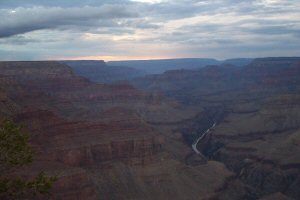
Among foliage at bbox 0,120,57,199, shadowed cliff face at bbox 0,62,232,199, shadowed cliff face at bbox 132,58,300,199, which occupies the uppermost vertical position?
foliage at bbox 0,120,57,199

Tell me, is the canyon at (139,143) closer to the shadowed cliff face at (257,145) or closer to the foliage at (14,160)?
the shadowed cliff face at (257,145)

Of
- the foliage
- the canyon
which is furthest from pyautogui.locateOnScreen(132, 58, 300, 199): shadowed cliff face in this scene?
the foliage

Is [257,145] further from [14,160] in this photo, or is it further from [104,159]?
[14,160]

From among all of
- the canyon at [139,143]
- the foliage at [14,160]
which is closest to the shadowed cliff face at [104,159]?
the canyon at [139,143]

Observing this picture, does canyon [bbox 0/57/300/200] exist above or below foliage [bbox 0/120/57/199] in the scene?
below

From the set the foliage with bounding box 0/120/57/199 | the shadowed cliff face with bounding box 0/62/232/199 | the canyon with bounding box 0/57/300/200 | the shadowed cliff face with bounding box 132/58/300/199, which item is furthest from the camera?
the shadowed cliff face with bounding box 132/58/300/199

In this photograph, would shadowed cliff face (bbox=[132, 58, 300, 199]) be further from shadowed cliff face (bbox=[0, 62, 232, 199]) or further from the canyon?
shadowed cliff face (bbox=[0, 62, 232, 199])

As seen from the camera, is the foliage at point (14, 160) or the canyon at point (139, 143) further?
the canyon at point (139, 143)

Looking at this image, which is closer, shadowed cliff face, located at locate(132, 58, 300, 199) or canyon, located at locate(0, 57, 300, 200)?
canyon, located at locate(0, 57, 300, 200)

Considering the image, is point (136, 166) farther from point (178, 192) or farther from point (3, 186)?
point (3, 186)

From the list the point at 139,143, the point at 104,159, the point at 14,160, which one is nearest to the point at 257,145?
the point at 139,143

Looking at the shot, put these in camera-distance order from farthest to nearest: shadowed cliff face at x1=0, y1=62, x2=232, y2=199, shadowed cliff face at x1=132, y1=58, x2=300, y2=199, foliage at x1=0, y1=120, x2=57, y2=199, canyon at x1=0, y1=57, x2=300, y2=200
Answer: shadowed cliff face at x1=132, y1=58, x2=300, y2=199
canyon at x1=0, y1=57, x2=300, y2=200
shadowed cliff face at x1=0, y1=62, x2=232, y2=199
foliage at x1=0, y1=120, x2=57, y2=199
